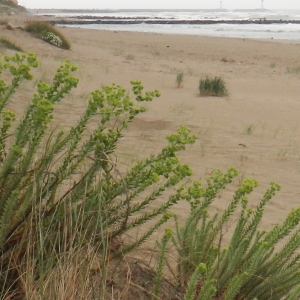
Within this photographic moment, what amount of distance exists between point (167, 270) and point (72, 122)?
4.31 m

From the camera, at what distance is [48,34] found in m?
19.7

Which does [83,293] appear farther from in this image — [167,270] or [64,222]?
[167,270]

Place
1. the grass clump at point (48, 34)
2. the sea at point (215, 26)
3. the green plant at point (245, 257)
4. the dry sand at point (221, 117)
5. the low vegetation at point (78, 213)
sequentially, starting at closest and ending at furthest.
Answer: the low vegetation at point (78, 213) < the green plant at point (245, 257) < the dry sand at point (221, 117) < the grass clump at point (48, 34) < the sea at point (215, 26)

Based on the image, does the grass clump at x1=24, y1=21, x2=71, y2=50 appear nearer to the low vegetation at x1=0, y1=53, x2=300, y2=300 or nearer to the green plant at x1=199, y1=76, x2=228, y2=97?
Result: the green plant at x1=199, y1=76, x2=228, y2=97

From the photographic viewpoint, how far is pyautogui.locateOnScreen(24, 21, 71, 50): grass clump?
1906 centimetres

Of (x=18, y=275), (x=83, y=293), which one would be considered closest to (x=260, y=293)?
(x=83, y=293)

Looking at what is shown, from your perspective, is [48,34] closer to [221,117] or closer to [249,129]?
[221,117]

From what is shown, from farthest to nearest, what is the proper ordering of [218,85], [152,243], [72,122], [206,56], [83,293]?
[206,56], [218,85], [72,122], [152,243], [83,293]

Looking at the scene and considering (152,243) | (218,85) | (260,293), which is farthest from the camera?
(218,85)

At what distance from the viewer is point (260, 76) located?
16.0 m

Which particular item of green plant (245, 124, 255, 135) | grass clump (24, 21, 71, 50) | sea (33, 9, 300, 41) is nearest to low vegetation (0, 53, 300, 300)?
green plant (245, 124, 255, 135)

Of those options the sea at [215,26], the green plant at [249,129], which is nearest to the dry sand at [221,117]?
the green plant at [249,129]

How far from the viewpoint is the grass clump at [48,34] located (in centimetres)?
1906

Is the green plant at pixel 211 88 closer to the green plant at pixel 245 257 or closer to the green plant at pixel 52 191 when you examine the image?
the green plant at pixel 245 257
